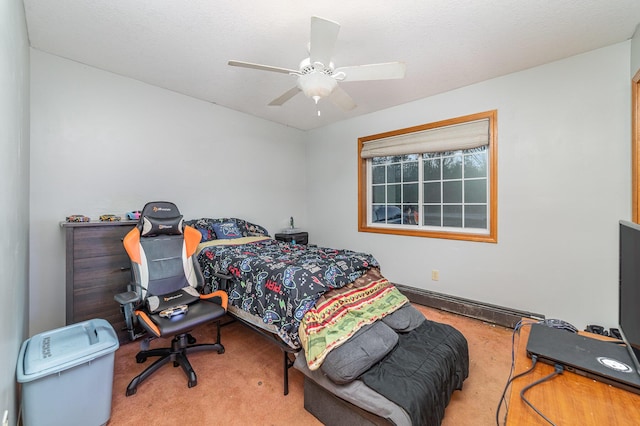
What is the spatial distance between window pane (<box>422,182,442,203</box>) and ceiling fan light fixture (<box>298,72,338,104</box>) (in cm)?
217

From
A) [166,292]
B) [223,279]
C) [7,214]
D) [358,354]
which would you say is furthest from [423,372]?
[7,214]

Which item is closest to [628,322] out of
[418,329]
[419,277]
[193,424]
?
[418,329]

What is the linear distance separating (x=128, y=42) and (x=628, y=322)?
3.51m

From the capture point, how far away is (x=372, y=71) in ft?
6.14

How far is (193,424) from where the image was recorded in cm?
157

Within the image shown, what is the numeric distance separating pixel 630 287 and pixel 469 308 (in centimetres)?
239

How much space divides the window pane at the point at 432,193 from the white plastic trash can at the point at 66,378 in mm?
3462

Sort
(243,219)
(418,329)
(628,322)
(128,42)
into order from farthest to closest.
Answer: (243,219) < (128,42) < (418,329) < (628,322)

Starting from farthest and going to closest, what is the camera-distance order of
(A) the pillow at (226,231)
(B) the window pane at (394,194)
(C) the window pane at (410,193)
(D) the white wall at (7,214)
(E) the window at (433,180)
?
(B) the window pane at (394,194)
(C) the window pane at (410,193)
(A) the pillow at (226,231)
(E) the window at (433,180)
(D) the white wall at (7,214)

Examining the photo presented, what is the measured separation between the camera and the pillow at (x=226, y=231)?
10.5ft

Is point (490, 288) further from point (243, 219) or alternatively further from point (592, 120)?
point (243, 219)

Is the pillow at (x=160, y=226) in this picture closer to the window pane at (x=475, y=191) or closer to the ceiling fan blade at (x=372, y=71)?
the ceiling fan blade at (x=372, y=71)

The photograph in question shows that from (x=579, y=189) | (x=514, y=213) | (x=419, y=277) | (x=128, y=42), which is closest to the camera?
(x=128, y=42)

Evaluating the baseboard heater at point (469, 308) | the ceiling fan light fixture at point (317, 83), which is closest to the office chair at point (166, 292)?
the ceiling fan light fixture at point (317, 83)
